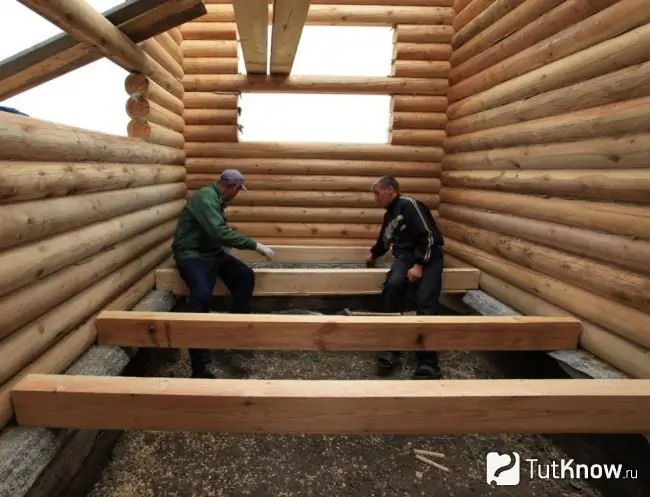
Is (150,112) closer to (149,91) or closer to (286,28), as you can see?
(149,91)

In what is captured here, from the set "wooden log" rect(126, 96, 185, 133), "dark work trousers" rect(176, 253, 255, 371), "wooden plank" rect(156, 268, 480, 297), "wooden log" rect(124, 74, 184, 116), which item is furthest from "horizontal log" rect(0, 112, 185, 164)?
"wooden plank" rect(156, 268, 480, 297)

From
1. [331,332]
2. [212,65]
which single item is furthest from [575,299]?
[212,65]

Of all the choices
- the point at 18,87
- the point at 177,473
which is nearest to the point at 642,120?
A: the point at 177,473

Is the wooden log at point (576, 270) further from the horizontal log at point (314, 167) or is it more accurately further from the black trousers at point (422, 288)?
the horizontal log at point (314, 167)

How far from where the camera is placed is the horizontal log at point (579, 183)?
2527 millimetres

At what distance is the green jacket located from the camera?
3.88 meters

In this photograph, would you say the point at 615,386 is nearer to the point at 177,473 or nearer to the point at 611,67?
the point at 611,67

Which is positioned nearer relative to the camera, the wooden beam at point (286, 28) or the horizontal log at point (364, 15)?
the wooden beam at point (286, 28)

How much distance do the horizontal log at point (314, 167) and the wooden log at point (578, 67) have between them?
1514 mm

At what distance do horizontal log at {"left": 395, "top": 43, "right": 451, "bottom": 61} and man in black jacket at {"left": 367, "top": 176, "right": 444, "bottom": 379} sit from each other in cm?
244

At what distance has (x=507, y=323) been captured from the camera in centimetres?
313

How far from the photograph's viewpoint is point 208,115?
5.71 meters

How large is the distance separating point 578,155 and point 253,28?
9.59 feet

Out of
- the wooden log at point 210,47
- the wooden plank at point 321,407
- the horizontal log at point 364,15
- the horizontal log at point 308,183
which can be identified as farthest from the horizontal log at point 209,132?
the wooden plank at point 321,407
